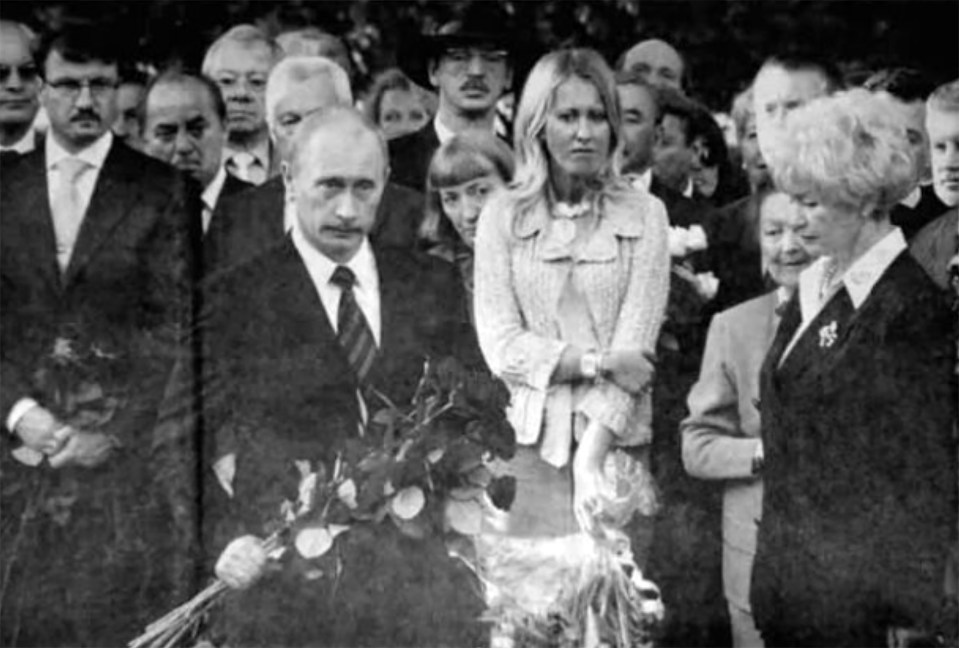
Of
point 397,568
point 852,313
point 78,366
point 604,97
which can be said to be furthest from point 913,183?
point 78,366

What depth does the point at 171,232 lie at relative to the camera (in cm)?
742

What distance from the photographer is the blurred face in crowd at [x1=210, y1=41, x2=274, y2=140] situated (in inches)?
291

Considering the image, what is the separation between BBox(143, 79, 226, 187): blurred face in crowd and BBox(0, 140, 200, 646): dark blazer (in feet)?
0.14

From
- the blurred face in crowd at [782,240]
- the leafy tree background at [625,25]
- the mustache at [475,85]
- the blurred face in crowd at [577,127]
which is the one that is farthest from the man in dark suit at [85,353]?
the blurred face in crowd at [782,240]

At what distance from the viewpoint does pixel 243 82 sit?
291 inches

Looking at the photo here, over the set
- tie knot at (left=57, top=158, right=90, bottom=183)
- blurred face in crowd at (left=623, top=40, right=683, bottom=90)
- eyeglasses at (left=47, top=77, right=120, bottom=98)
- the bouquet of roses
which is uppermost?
blurred face in crowd at (left=623, top=40, right=683, bottom=90)

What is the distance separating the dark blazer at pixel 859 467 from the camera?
7.39 m

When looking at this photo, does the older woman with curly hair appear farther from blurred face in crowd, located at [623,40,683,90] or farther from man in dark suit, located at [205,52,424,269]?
man in dark suit, located at [205,52,424,269]

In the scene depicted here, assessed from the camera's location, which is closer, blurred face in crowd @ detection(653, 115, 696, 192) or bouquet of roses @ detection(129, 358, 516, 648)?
bouquet of roses @ detection(129, 358, 516, 648)

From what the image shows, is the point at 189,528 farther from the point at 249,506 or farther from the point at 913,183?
the point at 913,183

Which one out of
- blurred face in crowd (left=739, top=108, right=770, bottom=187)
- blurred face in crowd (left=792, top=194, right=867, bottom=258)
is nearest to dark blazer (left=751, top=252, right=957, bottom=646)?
blurred face in crowd (left=792, top=194, right=867, bottom=258)

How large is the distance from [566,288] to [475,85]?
1.97 feet

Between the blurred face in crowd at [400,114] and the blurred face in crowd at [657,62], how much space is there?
0.59 meters

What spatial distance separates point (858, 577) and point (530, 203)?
4.41 ft
